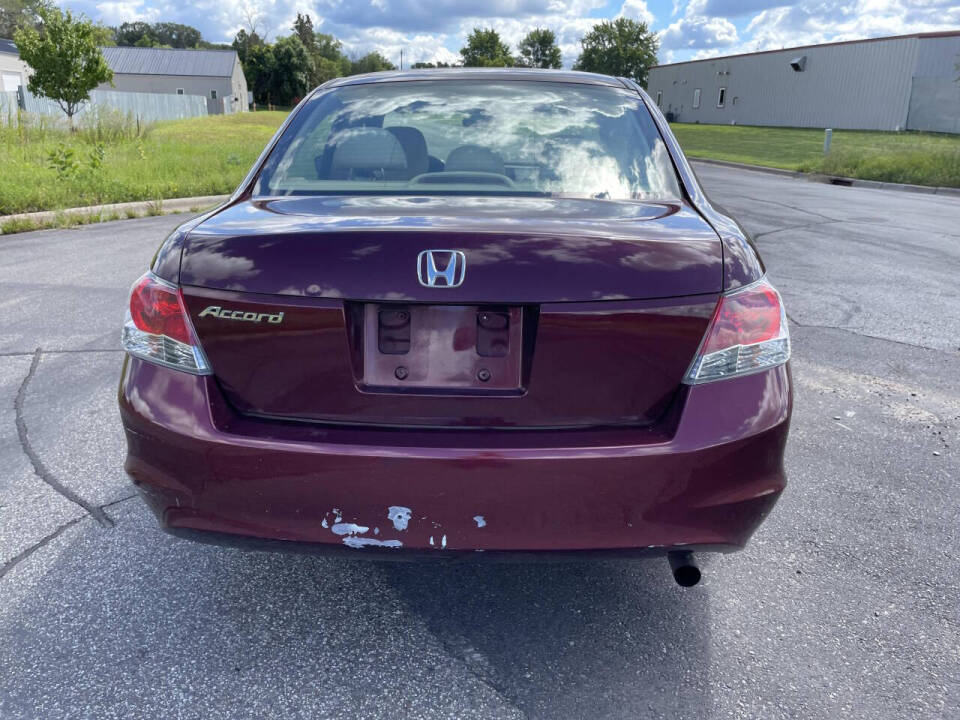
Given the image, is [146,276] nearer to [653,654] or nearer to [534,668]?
[534,668]

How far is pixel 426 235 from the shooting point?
77.5 inches

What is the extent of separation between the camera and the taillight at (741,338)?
2.00 meters

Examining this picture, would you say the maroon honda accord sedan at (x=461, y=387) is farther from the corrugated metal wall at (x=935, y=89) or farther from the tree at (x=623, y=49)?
the tree at (x=623, y=49)

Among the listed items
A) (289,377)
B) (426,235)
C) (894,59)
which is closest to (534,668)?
(289,377)

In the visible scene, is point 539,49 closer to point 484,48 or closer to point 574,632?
point 484,48

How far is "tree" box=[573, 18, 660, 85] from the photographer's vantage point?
91438 mm

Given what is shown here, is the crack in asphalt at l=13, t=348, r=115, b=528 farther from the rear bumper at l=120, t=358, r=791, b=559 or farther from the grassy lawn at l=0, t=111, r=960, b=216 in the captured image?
the grassy lawn at l=0, t=111, r=960, b=216

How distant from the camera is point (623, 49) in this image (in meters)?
91.6

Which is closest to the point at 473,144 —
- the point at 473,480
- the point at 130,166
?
the point at 473,480

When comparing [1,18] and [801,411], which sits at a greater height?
[1,18]

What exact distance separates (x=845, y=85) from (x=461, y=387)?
163 ft

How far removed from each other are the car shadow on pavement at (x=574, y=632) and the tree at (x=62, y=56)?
28.4 m

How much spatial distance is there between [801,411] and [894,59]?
147 feet

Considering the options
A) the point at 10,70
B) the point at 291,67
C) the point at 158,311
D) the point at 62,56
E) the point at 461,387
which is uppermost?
the point at 291,67
